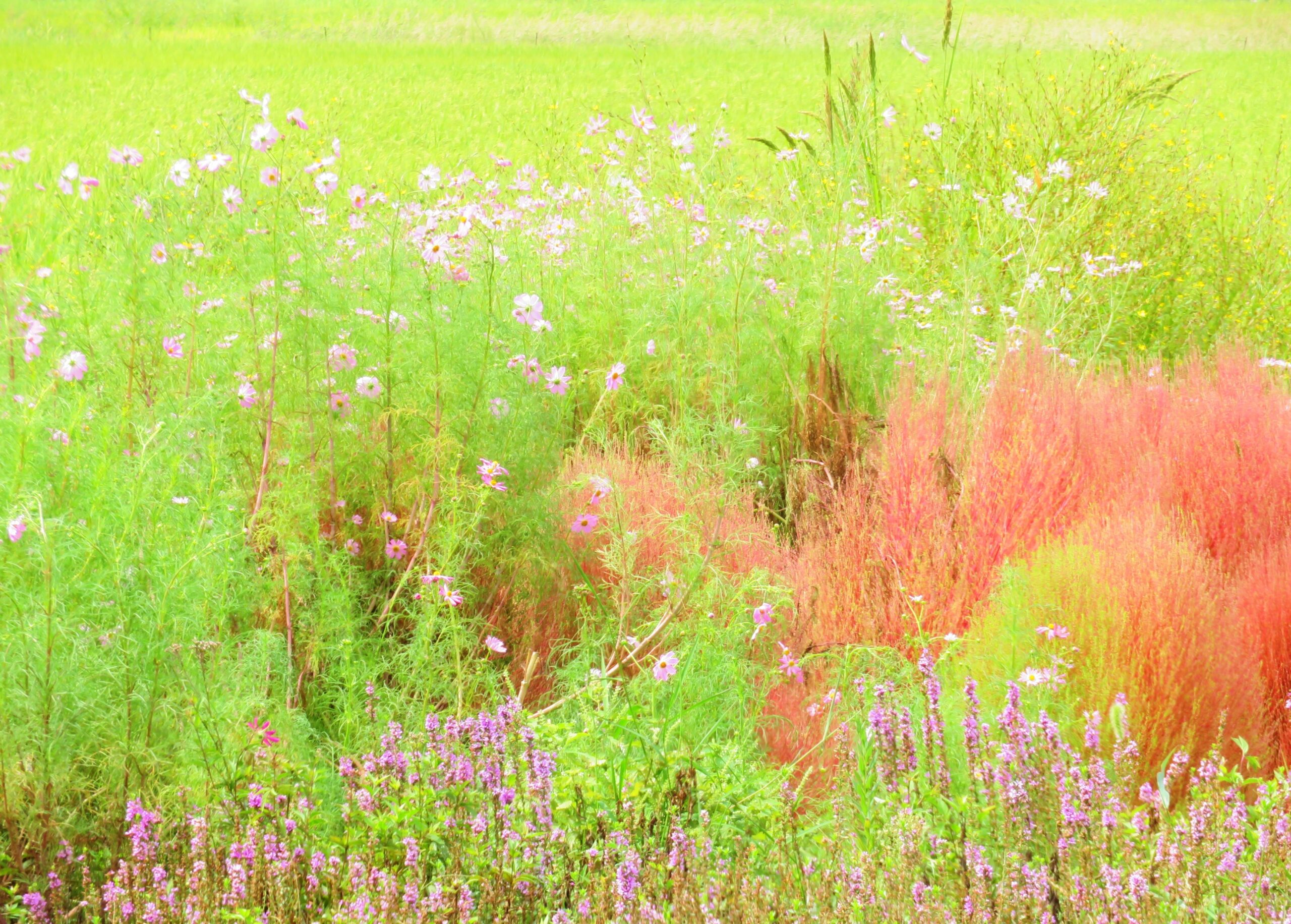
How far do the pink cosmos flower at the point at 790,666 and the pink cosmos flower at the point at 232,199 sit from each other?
198 centimetres

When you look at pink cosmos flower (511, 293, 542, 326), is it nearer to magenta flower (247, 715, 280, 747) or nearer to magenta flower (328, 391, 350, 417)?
magenta flower (328, 391, 350, 417)

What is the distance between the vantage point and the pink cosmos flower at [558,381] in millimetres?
3066

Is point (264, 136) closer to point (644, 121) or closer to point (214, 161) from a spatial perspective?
point (214, 161)

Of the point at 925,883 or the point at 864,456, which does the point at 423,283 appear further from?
the point at 925,883

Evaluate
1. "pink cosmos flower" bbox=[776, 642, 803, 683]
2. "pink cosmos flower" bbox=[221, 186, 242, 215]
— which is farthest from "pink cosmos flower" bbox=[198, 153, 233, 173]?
"pink cosmos flower" bbox=[776, 642, 803, 683]

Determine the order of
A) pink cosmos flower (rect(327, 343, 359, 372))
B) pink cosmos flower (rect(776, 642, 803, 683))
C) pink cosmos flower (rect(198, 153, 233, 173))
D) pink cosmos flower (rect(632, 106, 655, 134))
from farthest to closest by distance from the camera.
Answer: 1. pink cosmos flower (rect(632, 106, 655, 134))
2. pink cosmos flower (rect(327, 343, 359, 372))
3. pink cosmos flower (rect(198, 153, 233, 173))
4. pink cosmos flower (rect(776, 642, 803, 683))

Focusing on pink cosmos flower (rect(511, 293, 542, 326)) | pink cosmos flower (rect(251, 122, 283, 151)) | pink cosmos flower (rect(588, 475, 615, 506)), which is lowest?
pink cosmos flower (rect(588, 475, 615, 506))

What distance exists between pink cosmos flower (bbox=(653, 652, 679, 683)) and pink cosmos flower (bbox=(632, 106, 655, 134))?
2.43m

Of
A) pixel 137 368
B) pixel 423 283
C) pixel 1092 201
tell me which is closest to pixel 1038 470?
pixel 423 283

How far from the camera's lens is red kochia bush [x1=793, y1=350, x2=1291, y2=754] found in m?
3.02

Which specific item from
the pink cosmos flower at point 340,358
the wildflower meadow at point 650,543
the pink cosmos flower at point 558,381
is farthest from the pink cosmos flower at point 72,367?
the pink cosmos flower at point 558,381

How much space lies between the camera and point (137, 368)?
3.30 metres

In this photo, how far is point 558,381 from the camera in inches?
123

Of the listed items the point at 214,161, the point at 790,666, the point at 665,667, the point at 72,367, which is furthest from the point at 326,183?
the point at 790,666
